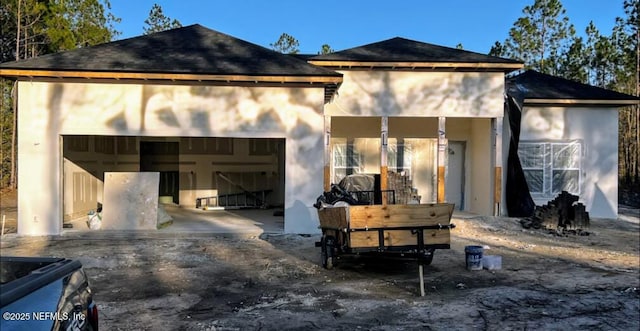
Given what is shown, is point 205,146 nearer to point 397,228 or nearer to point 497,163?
point 497,163

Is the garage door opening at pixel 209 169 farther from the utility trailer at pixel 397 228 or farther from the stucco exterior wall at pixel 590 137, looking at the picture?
the utility trailer at pixel 397 228

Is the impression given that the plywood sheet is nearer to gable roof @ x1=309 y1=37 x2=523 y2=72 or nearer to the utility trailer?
gable roof @ x1=309 y1=37 x2=523 y2=72

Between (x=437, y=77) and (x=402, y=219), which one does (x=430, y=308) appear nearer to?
(x=402, y=219)

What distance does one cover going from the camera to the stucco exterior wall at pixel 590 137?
15344 mm

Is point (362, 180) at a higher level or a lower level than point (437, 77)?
lower

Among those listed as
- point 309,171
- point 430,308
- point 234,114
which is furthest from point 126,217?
point 430,308

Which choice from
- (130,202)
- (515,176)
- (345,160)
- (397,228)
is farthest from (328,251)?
(515,176)

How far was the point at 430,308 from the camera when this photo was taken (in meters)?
5.67

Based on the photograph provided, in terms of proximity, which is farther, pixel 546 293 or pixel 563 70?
pixel 563 70

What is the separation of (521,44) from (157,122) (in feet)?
91.4

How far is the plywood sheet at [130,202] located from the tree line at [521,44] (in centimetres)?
1290

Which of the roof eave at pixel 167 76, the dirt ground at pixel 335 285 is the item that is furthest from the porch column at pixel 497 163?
the roof eave at pixel 167 76

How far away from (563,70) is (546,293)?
28631mm

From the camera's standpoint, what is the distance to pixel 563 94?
1552 centimetres
